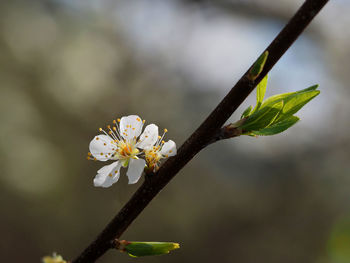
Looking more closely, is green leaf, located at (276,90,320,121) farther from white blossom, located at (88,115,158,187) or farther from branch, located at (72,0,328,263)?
white blossom, located at (88,115,158,187)

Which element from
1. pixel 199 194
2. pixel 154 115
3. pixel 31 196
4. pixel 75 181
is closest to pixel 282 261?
pixel 199 194

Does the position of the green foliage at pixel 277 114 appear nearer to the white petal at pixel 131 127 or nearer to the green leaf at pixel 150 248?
the green leaf at pixel 150 248

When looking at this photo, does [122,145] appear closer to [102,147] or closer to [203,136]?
[102,147]

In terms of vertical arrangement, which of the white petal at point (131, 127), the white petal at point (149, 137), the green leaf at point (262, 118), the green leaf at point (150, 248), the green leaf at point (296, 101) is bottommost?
the green leaf at point (150, 248)

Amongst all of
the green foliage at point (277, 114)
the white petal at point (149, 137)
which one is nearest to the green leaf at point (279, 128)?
the green foliage at point (277, 114)

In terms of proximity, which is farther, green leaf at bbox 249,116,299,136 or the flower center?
the flower center

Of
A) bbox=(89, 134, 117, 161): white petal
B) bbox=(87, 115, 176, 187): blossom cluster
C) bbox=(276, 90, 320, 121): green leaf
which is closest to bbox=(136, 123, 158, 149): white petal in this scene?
bbox=(87, 115, 176, 187): blossom cluster

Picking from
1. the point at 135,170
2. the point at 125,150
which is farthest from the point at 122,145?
the point at 135,170
